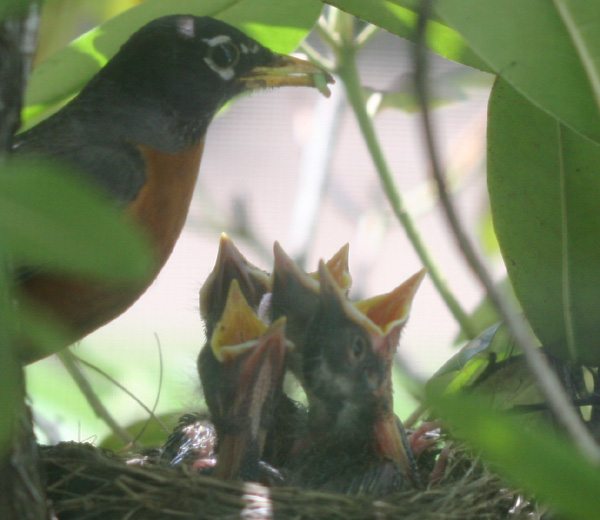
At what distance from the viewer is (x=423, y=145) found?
75 cm

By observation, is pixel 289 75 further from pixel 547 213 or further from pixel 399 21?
pixel 547 213

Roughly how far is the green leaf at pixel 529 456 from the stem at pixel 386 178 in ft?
5.10

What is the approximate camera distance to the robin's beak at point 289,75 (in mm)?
1937

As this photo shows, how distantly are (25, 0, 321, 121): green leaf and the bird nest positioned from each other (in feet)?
3.47

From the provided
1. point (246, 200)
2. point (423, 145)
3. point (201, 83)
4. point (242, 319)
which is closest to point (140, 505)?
point (242, 319)

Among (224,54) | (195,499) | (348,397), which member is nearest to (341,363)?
(348,397)

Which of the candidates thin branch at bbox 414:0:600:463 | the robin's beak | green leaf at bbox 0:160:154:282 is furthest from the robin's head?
green leaf at bbox 0:160:154:282

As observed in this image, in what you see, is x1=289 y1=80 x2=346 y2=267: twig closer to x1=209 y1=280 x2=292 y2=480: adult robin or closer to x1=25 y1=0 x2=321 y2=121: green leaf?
x1=25 y1=0 x2=321 y2=121: green leaf

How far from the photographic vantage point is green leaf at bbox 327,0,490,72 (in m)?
1.33

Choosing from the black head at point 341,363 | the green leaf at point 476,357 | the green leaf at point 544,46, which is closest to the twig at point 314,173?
the black head at point 341,363

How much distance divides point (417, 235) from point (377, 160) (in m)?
0.24

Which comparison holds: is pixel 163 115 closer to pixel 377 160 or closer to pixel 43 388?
pixel 377 160

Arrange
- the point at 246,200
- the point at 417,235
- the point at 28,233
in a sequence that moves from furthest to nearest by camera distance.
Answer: the point at 246,200 < the point at 417,235 < the point at 28,233

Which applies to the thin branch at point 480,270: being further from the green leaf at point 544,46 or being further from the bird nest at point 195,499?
the bird nest at point 195,499
